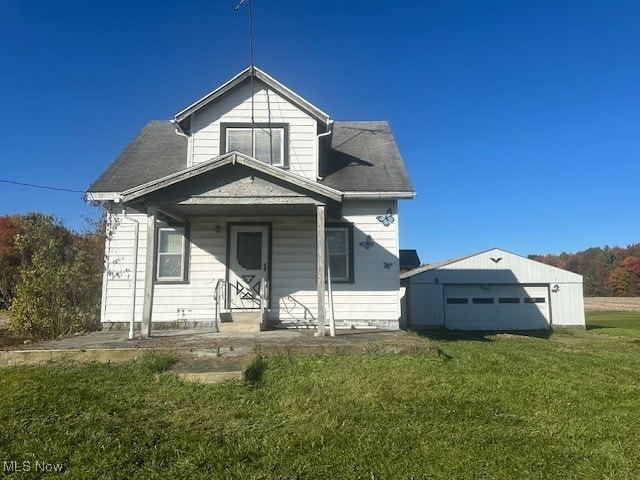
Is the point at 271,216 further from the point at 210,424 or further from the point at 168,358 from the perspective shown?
the point at 210,424

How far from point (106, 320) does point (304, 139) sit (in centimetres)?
619

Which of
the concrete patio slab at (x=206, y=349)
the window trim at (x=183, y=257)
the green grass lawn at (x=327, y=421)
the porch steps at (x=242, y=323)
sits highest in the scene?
the window trim at (x=183, y=257)

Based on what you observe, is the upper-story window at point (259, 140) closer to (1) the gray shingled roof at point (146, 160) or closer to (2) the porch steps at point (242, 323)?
(1) the gray shingled roof at point (146, 160)

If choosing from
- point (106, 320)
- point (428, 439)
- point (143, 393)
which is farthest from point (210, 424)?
point (106, 320)

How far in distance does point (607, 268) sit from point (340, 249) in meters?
85.8

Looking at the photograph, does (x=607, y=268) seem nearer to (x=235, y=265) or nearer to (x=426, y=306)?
(x=426, y=306)

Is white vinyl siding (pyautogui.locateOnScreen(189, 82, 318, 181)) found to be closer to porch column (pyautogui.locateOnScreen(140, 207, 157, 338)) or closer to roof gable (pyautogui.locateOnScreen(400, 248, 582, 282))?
porch column (pyautogui.locateOnScreen(140, 207, 157, 338))

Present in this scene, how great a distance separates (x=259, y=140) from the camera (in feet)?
35.8

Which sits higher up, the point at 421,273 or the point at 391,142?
the point at 391,142

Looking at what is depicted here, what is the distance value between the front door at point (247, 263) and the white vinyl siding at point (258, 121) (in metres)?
1.82

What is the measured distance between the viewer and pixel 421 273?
74.0 ft

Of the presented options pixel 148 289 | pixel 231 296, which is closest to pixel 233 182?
pixel 148 289

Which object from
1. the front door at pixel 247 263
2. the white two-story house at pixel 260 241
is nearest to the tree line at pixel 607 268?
the white two-story house at pixel 260 241

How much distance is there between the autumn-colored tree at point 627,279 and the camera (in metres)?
70.6
